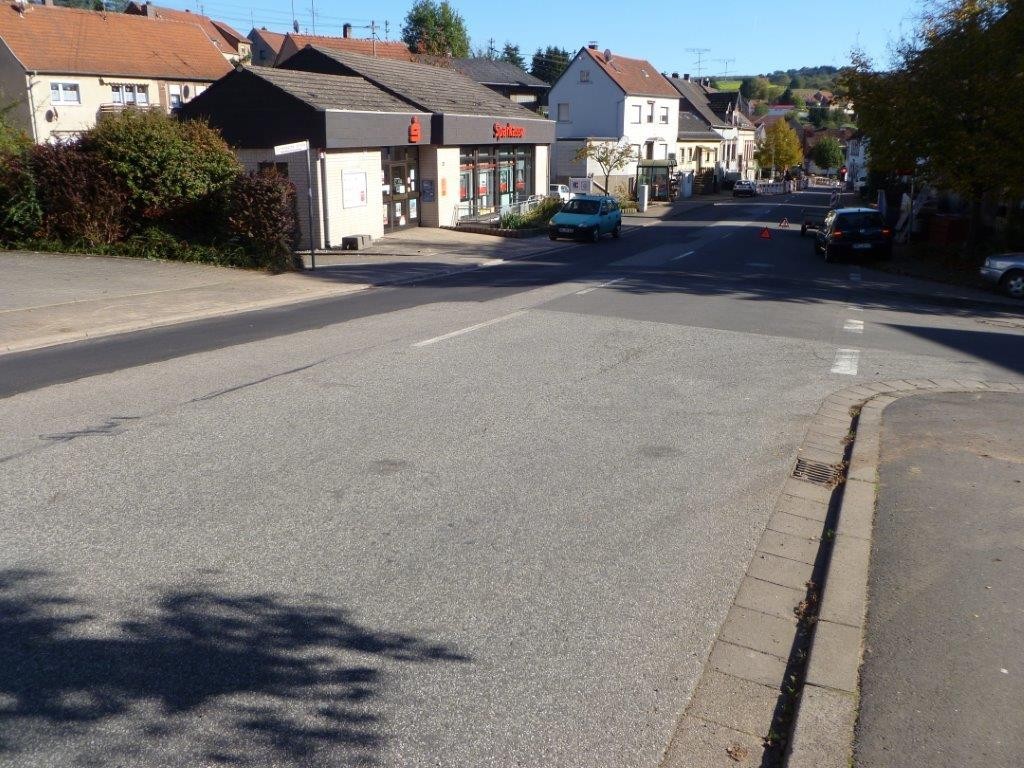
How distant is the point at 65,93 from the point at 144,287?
32.7 metres

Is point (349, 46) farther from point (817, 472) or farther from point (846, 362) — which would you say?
point (817, 472)

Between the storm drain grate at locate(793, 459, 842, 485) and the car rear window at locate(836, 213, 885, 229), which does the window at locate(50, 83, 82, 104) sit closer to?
the car rear window at locate(836, 213, 885, 229)

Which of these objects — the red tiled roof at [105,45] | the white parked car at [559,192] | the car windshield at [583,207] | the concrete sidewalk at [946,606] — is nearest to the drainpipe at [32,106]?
the red tiled roof at [105,45]

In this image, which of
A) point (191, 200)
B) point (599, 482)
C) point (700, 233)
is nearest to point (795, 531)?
point (599, 482)

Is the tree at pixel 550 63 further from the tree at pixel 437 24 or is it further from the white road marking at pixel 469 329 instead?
the white road marking at pixel 469 329

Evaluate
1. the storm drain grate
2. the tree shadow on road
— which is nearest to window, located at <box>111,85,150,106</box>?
the storm drain grate

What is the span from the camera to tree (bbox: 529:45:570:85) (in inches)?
4658

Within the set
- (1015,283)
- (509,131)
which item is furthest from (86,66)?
(1015,283)

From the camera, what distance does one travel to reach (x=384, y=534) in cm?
584

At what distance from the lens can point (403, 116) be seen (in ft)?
96.3

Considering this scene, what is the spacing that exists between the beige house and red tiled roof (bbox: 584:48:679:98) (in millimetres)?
25183

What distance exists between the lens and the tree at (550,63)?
4658 inches

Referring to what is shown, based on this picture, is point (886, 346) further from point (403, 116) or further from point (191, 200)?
point (403, 116)

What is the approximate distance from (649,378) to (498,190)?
29.8 meters
